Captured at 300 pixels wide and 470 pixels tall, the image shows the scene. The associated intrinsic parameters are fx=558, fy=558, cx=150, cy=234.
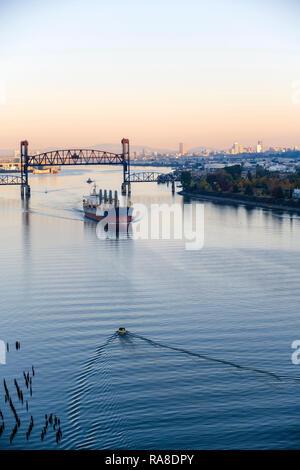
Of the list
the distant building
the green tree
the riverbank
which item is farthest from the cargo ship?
the green tree

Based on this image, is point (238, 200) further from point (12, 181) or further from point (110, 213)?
point (12, 181)

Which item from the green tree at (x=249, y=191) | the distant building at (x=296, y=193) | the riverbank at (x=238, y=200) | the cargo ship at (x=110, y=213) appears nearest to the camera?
the cargo ship at (x=110, y=213)

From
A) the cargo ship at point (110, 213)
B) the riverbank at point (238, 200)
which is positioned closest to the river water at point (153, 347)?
the cargo ship at point (110, 213)

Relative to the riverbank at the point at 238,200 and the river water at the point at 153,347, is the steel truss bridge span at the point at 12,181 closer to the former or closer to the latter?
the riverbank at the point at 238,200

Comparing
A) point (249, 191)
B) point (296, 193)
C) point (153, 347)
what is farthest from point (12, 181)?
point (153, 347)

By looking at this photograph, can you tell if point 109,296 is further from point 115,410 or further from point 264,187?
point 264,187

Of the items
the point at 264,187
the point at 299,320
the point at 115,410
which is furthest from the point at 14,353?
the point at 264,187
